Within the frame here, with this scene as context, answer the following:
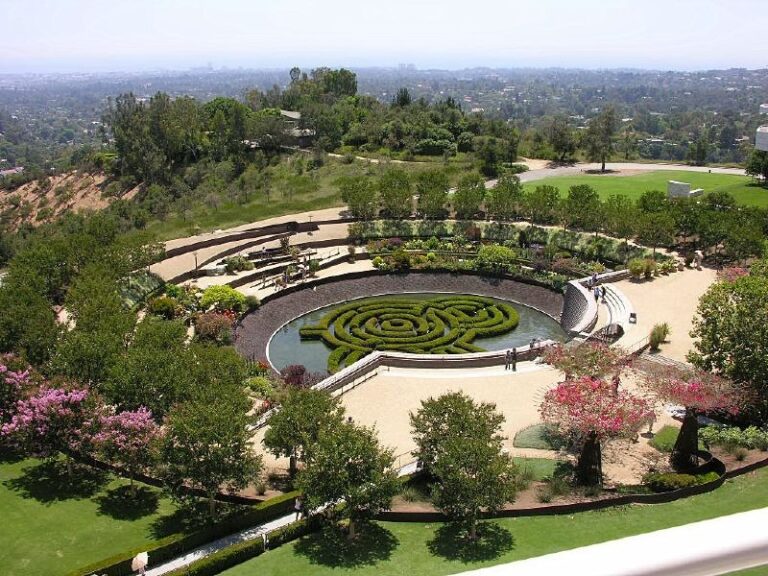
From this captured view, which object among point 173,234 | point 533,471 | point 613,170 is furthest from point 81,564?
point 613,170

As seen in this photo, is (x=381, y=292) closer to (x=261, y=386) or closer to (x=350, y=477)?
(x=261, y=386)

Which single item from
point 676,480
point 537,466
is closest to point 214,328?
point 537,466

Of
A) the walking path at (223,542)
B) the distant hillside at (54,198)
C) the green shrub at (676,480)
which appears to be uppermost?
the green shrub at (676,480)

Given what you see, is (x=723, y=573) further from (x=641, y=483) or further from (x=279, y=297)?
(x=279, y=297)

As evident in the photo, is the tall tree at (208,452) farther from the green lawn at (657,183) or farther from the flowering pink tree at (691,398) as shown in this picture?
the green lawn at (657,183)

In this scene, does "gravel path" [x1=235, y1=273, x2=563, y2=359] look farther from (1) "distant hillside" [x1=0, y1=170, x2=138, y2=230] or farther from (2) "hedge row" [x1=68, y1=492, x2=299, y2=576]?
(1) "distant hillside" [x1=0, y1=170, x2=138, y2=230]

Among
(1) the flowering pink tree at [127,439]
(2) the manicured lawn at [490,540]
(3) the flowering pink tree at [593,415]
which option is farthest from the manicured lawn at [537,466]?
(1) the flowering pink tree at [127,439]

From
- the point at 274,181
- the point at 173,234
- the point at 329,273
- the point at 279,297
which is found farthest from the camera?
the point at 274,181
